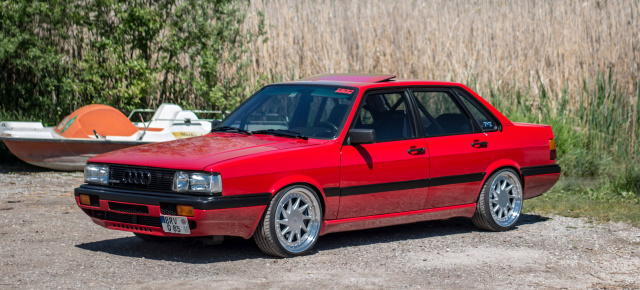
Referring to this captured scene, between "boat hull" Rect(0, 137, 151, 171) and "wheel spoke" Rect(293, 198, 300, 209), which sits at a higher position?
"wheel spoke" Rect(293, 198, 300, 209)

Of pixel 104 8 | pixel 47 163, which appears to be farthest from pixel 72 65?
pixel 47 163

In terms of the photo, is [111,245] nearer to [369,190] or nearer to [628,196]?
[369,190]

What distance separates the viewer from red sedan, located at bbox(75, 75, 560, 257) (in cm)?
633

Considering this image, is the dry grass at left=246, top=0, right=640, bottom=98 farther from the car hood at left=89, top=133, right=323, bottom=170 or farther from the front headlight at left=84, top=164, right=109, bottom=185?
the front headlight at left=84, top=164, right=109, bottom=185

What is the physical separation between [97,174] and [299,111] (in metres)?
1.78

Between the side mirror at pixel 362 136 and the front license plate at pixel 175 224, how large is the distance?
5.16 feet

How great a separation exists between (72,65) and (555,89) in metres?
9.00

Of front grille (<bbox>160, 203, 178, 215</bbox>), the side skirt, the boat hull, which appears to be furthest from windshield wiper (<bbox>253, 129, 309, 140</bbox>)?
the boat hull

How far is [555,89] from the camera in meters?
15.2

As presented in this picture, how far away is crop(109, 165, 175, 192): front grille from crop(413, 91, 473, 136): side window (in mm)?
2506

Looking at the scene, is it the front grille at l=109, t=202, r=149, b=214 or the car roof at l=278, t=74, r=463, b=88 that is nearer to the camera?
the front grille at l=109, t=202, r=149, b=214

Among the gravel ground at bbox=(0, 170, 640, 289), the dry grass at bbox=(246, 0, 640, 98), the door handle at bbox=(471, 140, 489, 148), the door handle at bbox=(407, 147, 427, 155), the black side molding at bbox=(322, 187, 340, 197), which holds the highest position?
the dry grass at bbox=(246, 0, 640, 98)

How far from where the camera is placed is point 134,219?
21.2ft

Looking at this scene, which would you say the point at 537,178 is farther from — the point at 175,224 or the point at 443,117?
the point at 175,224
